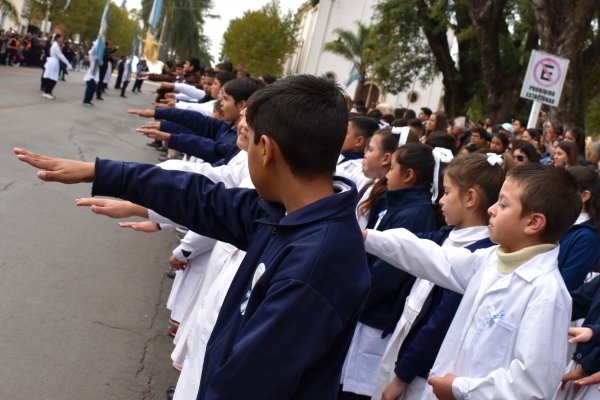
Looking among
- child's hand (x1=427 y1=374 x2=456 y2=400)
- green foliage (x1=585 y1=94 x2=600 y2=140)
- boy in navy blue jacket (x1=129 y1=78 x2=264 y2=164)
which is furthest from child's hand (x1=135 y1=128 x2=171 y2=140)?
green foliage (x1=585 y1=94 x2=600 y2=140)

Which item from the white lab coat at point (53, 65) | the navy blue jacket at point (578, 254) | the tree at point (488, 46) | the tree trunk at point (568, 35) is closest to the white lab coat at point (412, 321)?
the navy blue jacket at point (578, 254)

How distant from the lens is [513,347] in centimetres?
310

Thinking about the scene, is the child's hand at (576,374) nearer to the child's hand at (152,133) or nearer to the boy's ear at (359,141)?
the boy's ear at (359,141)

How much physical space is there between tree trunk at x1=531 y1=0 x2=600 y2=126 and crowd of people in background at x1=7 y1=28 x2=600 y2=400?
11263mm

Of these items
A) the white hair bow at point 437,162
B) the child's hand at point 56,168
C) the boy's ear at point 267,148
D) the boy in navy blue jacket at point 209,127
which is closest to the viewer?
the boy's ear at point 267,148

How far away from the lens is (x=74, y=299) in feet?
20.1

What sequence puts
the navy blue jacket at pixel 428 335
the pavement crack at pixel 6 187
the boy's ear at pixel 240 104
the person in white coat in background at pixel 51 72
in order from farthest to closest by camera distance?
the person in white coat in background at pixel 51 72 → the pavement crack at pixel 6 187 → the boy's ear at pixel 240 104 → the navy blue jacket at pixel 428 335

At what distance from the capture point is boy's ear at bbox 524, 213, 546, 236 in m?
3.25

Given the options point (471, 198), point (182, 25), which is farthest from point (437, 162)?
point (182, 25)

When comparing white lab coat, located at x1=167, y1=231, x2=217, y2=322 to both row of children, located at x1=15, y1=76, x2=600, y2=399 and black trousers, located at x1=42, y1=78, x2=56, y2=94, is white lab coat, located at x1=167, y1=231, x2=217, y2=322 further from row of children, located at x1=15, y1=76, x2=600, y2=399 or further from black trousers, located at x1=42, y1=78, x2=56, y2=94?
black trousers, located at x1=42, y1=78, x2=56, y2=94

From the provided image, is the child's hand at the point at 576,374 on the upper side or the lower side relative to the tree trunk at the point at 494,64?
lower

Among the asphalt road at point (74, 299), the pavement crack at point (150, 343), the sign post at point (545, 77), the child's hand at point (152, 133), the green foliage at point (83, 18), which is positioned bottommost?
the pavement crack at point (150, 343)

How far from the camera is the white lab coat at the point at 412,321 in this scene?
385 centimetres

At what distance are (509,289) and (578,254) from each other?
148 centimetres
